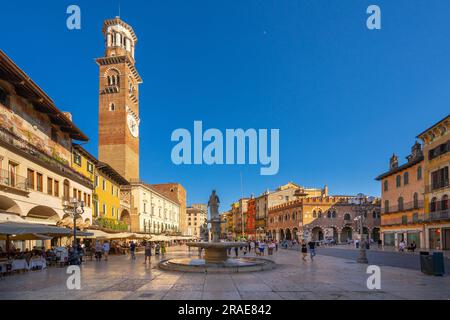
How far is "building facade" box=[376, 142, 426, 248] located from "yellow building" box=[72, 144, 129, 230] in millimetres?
37804

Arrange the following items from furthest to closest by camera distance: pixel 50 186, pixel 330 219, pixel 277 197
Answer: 1. pixel 277 197
2. pixel 330 219
3. pixel 50 186

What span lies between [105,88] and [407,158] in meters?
54.0

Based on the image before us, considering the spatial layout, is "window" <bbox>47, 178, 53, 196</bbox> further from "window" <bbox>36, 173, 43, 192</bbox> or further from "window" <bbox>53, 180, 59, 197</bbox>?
"window" <bbox>36, 173, 43, 192</bbox>

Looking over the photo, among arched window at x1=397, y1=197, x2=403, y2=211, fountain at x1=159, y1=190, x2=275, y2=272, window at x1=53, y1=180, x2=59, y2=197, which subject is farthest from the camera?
arched window at x1=397, y1=197, x2=403, y2=211

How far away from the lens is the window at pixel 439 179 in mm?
38438

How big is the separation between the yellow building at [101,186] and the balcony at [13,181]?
42.2ft

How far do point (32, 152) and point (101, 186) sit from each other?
19786 millimetres

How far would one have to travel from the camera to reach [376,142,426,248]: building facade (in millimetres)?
44531

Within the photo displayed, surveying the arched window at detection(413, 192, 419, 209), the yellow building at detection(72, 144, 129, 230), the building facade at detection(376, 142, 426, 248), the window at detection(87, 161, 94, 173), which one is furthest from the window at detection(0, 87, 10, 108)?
the arched window at detection(413, 192, 419, 209)

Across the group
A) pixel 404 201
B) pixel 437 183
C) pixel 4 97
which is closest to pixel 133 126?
pixel 4 97

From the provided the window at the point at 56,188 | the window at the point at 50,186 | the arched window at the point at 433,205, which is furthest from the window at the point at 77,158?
the arched window at the point at 433,205

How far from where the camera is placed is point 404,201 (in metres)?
49.0

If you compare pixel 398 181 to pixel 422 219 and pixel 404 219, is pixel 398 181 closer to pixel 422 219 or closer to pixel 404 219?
pixel 404 219
